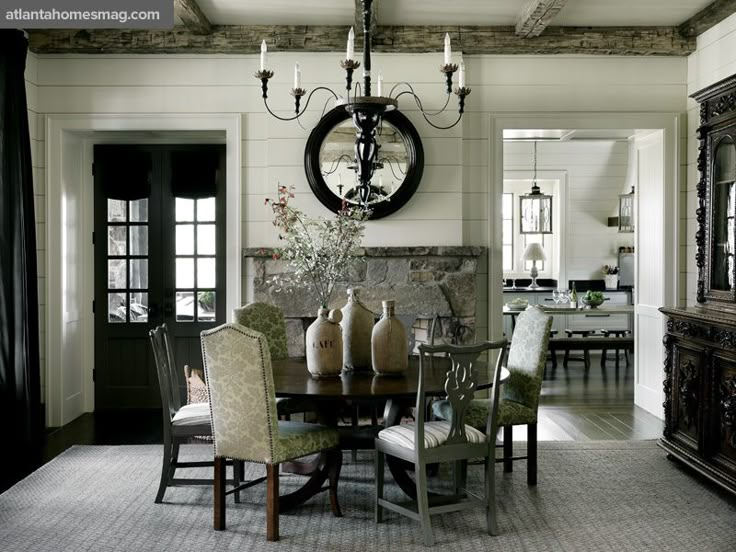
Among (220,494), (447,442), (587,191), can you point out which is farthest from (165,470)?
(587,191)

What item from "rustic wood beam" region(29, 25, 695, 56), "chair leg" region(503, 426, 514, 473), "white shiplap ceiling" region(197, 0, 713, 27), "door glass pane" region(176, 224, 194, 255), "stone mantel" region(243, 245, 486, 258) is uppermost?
"white shiplap ceiling" region(197, 0, 713, 27)

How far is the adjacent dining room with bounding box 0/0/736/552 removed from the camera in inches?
141

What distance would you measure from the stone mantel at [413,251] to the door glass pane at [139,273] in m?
1.30

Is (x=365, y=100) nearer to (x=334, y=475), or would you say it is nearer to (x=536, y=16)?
(x=334, y=475)

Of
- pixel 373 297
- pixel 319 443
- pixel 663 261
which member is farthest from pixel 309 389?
pixel 663 261

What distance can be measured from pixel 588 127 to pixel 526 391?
248cm

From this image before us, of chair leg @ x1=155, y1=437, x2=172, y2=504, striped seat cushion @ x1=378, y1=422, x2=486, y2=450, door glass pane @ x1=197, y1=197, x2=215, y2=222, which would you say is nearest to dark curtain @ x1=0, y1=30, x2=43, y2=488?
chair leg @ x1=155, y1=437, x2=172, y2=504

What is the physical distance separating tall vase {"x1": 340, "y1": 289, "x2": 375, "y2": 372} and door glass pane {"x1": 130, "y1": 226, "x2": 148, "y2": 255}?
3013 mm

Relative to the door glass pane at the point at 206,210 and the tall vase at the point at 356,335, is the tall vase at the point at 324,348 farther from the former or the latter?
the door glass pane at the point at 206,210

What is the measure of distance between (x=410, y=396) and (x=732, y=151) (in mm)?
2401

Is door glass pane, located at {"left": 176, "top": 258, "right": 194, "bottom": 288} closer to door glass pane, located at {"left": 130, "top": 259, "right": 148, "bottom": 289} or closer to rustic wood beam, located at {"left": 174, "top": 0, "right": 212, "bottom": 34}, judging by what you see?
door glass pane, located at {"left": 130, "top": 259, "right": 148, "bottom": 289}

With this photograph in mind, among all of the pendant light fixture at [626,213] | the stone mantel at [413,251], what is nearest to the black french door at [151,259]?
the stone mantel at [413,251]

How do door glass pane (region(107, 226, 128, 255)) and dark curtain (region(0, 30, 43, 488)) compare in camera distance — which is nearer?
dark curtain (region(0, 30, 43, 488))

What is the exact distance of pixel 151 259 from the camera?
6504mm
